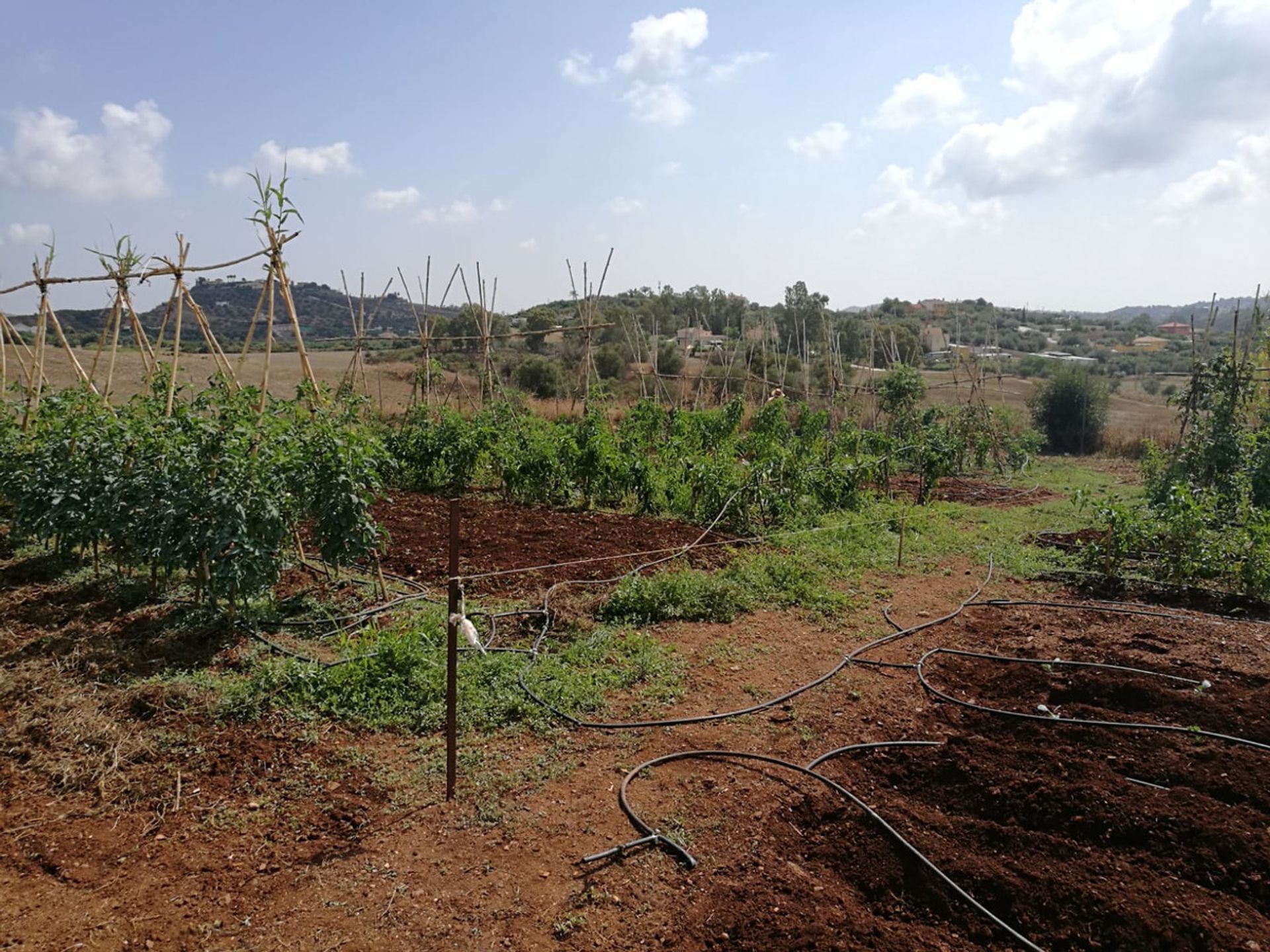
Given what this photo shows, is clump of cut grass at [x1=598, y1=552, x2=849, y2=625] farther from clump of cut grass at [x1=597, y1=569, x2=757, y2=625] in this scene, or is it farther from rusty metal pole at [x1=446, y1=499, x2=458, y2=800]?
rusty metal pole at [x1=446, y1=499, x2=458, y2=800]

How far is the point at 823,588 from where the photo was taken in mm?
6758

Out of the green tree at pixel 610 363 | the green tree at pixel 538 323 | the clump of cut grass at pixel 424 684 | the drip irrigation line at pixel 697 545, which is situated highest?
the green tree at pixel 538 323

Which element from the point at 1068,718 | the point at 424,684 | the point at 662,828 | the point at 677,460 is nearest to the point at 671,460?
the point at 677,460

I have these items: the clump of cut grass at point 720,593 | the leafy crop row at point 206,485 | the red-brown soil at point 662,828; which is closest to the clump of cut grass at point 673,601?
the clump of cut grass at point 720,593

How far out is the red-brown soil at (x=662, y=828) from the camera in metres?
2.81

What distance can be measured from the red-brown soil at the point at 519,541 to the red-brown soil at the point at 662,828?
8.64 ft

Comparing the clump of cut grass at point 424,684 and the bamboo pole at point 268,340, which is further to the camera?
the bamboo pole at point 268,340

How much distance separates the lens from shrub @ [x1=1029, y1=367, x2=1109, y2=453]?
19453 millimetres

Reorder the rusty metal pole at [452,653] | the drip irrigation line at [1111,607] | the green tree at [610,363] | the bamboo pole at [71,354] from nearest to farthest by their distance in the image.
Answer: the rusty metal pole at [452,653]
the drip irrigation line at [1111,607]
the bamboo pole at [71,354]
the green tree at [610,363]

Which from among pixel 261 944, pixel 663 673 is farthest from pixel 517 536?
pixel 261 944

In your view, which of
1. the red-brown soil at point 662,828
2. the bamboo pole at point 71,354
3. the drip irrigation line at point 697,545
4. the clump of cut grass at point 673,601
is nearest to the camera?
the red-brown soil at point 662,828

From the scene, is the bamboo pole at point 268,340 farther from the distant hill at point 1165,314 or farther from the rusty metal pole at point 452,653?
the distant hill at point 1165,314

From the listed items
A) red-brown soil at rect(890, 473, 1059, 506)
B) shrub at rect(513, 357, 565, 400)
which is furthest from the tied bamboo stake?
shrub at rect(513, 357, 565, 400)

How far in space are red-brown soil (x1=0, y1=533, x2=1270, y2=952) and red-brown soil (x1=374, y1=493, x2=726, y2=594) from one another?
8.64 feet
